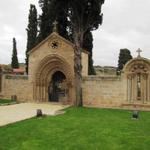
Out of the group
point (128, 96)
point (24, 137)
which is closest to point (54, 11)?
point (128, 96)

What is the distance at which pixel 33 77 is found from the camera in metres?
27.9

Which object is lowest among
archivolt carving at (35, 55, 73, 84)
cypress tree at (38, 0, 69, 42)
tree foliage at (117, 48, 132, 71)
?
archivolt carving at (35, 55, 73, 84)

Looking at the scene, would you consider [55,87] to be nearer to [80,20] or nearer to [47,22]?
[80,20]

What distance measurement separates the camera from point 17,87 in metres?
28.5

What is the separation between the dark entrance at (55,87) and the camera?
92.6 ft

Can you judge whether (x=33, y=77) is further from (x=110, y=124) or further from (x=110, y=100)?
(x=110, y=124)

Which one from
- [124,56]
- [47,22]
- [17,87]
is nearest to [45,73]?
[17,87]

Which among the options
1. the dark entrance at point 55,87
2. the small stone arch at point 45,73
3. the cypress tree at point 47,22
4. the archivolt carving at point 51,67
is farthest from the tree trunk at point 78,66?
the dark entrance at point 55,87

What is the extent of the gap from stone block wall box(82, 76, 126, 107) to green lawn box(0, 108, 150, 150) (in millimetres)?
8236

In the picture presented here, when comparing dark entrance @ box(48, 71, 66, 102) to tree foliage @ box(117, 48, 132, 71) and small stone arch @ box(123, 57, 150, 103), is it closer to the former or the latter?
small stone arch @ box(123, 57, 150, 103)

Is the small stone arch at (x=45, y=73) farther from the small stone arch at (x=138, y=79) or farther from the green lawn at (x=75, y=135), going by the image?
the green lawn at (x=75, y=135)

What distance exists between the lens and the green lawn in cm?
1087

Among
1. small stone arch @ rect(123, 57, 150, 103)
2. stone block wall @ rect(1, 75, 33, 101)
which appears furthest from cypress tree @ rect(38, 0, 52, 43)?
small stone arch @ rect(123, 57, 150, 103)

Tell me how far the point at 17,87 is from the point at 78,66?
23.6ft
